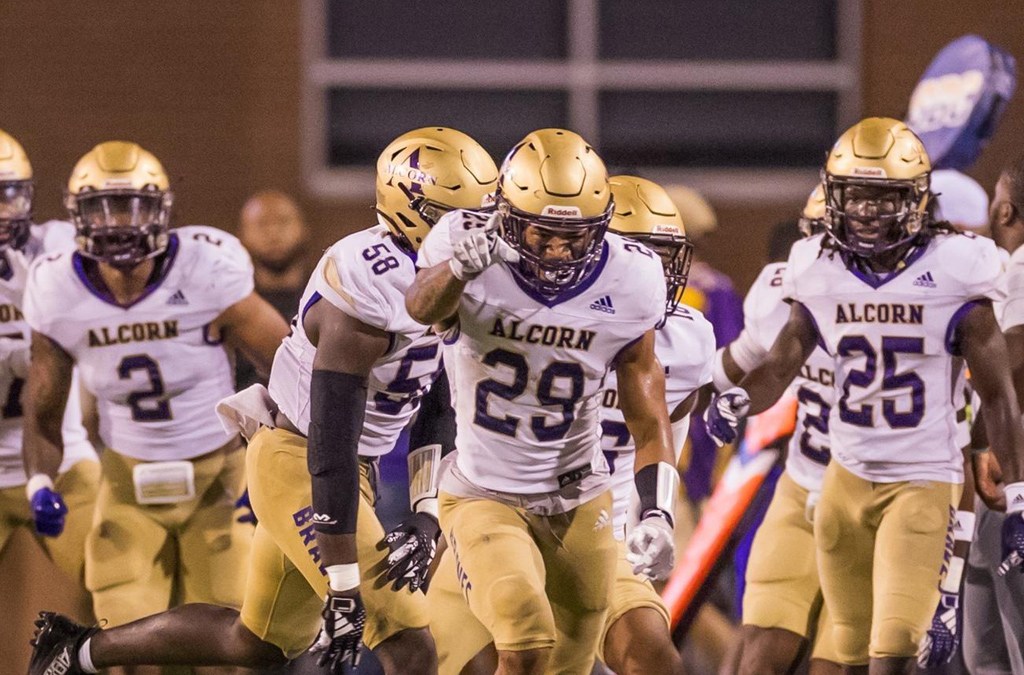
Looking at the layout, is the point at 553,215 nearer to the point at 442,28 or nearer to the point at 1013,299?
the point at 1013,299

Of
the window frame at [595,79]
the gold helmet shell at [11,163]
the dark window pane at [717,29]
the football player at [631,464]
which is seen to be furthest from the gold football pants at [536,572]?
the dark window pane at [717,29]

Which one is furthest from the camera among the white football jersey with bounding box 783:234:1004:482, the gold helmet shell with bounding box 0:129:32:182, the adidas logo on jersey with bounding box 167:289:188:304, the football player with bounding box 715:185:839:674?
the gold helmet shell with bounding box 0:129:32:182

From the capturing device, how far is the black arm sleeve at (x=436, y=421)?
4434 mm

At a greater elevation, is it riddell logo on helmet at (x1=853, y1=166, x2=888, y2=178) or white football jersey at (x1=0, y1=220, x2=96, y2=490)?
riddell logo on helmet at (x1=853, y1=166, x2=888, y2=178)

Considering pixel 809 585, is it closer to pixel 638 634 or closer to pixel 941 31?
pixel 638 634

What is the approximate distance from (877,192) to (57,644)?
231 centimetres

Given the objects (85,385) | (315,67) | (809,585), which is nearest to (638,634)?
(809,585)

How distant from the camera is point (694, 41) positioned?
30.8 feet

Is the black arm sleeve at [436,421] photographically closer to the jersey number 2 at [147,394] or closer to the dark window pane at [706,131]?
the jersey number 2 at [147,394]

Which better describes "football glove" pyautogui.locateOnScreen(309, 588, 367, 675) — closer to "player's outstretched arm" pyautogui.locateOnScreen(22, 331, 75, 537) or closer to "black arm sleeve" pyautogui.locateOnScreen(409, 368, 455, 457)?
"black arm sleeve" pyautogui.locateOnScreen(409, 368, 455, 457)

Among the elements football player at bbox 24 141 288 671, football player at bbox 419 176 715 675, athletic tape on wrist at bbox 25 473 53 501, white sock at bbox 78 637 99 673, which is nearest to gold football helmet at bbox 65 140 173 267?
football player at bbox 24 141 288 671

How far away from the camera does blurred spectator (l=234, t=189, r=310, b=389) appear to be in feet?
23.7

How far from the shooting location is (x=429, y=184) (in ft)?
14.0

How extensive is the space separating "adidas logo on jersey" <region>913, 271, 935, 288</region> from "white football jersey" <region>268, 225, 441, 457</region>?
3.85ft
